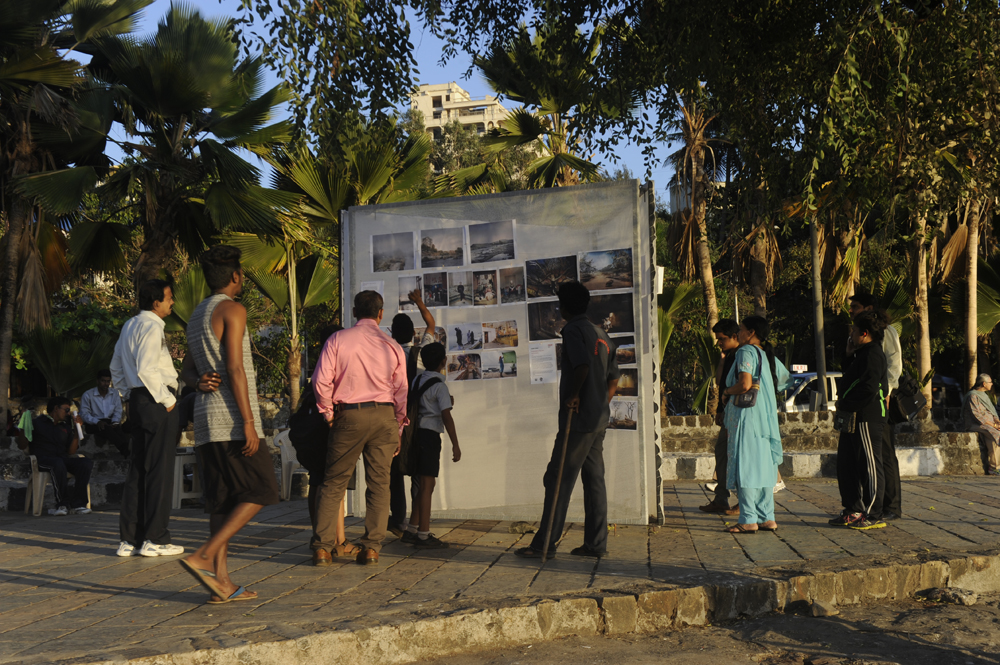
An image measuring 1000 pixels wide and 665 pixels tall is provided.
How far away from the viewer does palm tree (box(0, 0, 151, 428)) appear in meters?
11.5

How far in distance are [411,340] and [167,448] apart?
1.96 meters

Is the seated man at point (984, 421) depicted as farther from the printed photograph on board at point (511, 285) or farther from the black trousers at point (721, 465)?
the printed photograph on board at point (511, 285)

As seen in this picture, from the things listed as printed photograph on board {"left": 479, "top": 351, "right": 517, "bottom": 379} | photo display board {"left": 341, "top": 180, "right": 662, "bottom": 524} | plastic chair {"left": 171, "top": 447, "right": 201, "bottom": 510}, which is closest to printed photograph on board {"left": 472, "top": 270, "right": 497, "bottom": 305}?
photo display board {"left": 341, "top": 180, "right": 662, "bottom": 524}

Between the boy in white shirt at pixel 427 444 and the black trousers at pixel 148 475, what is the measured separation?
5.72ft

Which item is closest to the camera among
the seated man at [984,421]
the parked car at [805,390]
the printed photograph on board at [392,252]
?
the printed photograph on board at [392,252]

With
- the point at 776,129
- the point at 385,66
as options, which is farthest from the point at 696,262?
the point at 385,66

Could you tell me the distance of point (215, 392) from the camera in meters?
4.71

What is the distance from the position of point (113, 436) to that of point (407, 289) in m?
5.87

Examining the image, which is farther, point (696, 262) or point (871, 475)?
point (696, 262)

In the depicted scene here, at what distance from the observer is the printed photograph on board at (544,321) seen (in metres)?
6.96

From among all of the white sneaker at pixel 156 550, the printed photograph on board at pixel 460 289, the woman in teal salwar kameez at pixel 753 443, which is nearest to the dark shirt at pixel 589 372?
the printed photograph on board at pixel 460 289

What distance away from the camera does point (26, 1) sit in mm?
11438

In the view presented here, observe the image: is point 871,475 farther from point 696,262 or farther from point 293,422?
point 696,262

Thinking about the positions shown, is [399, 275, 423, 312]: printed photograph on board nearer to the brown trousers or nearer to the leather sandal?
the brown trousers
